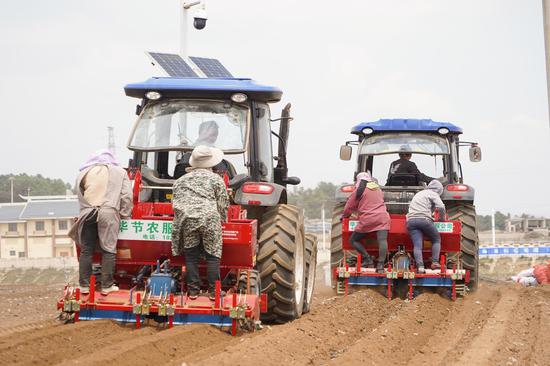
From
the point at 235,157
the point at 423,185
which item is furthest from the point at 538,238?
the point at 235,157

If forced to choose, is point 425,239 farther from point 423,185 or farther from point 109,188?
point 109,188

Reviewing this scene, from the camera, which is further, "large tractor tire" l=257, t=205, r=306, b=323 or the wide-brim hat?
"large tractor tire" l=257, t=205, r=306, b=323

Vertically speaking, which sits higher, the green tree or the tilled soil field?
the green tree

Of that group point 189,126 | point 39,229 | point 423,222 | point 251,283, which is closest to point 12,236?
point 39,229

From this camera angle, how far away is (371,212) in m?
13.0

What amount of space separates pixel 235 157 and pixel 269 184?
58cm

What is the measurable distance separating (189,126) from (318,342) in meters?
2.93

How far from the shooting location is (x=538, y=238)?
5650 centimetres

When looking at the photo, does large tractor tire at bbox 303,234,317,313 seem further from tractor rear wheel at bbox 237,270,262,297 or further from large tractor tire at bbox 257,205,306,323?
tractor rear wheel at bbox 237,270,262,297

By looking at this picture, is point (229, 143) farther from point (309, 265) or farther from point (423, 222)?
point (423, 222)

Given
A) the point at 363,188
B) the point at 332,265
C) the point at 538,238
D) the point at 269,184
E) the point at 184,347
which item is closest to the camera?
the point at 184,347

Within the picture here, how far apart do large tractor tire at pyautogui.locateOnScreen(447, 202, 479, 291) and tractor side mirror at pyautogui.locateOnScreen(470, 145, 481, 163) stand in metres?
0.90

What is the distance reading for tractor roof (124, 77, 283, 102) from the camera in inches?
358

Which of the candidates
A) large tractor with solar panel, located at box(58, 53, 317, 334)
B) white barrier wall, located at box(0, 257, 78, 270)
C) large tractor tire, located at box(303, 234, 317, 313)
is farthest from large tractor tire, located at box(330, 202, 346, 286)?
white barrier wall, located at box(0, 257, 78, 270)
